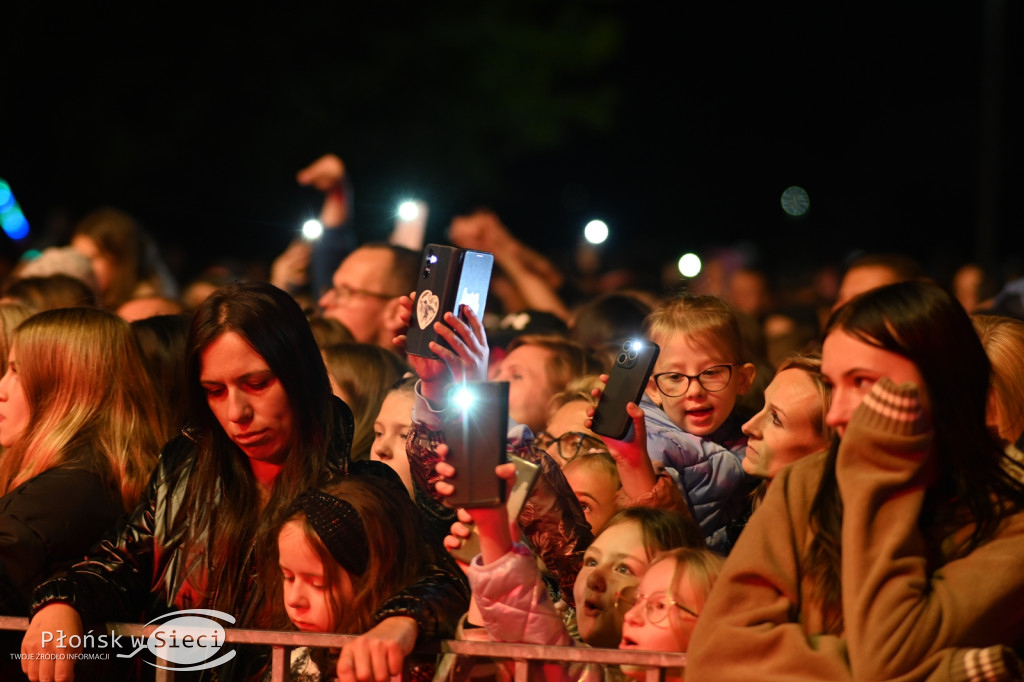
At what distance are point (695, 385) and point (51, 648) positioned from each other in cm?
215

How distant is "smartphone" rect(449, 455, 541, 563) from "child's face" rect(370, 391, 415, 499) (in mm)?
1379

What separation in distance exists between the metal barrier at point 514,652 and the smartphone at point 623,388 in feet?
2.57

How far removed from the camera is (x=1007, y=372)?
375cm

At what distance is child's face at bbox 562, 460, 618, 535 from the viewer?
4.00 m

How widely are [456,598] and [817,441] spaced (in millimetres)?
1244

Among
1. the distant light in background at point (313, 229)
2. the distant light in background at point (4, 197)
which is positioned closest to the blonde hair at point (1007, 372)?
the distant light in background at point (313, 229)

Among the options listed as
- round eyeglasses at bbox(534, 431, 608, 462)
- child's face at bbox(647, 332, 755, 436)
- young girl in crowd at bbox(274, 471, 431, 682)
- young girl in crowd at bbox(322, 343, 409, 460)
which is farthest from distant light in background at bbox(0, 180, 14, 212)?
young girl in crowd at bbox(274, 471, 431, 682)

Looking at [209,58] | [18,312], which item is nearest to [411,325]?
[18,312]

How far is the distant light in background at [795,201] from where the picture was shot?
33688mm

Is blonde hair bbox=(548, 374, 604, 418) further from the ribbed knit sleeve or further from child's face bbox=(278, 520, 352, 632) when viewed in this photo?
the ribbed knit sleeve

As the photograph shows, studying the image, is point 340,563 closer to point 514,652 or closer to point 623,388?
point 514,652

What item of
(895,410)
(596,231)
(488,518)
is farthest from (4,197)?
(895,410)

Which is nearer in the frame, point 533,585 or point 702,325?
point 533,585

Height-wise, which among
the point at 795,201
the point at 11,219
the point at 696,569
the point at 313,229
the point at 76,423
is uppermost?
the point at 795,201
